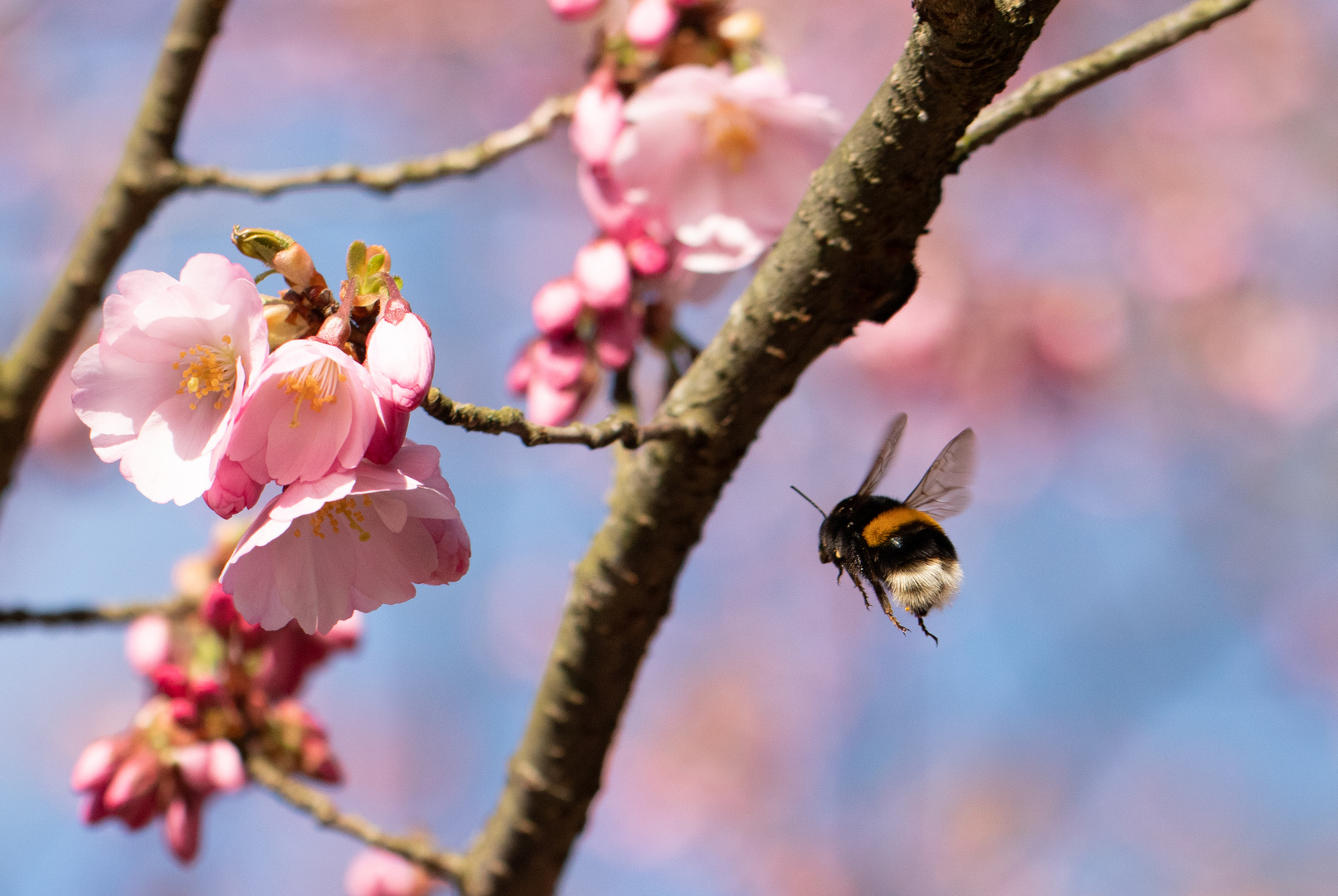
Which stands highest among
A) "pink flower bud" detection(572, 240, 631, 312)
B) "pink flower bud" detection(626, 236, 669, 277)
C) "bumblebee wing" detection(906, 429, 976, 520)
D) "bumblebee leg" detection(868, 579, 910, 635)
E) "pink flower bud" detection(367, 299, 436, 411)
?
"pink flower bud" detection(626, 236, 669, 277)

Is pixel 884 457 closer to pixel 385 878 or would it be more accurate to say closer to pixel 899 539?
pixel 899 539

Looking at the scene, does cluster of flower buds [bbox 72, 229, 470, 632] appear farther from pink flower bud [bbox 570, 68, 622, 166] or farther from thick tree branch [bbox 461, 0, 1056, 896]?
pink flower bud [bbox 570, 68, 622, 166]

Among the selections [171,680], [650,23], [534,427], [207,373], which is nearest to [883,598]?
[534,427]

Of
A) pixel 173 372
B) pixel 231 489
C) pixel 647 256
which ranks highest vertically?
pixel 647 256

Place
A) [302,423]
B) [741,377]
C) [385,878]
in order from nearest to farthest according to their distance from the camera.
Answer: [302,423] → [741,377] → [385,878]

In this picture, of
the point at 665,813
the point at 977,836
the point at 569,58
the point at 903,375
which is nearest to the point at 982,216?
the point at 903,375

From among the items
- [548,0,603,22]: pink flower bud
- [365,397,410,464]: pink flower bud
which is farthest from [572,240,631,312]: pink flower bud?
[365,397,410,464]: pink flower bud
